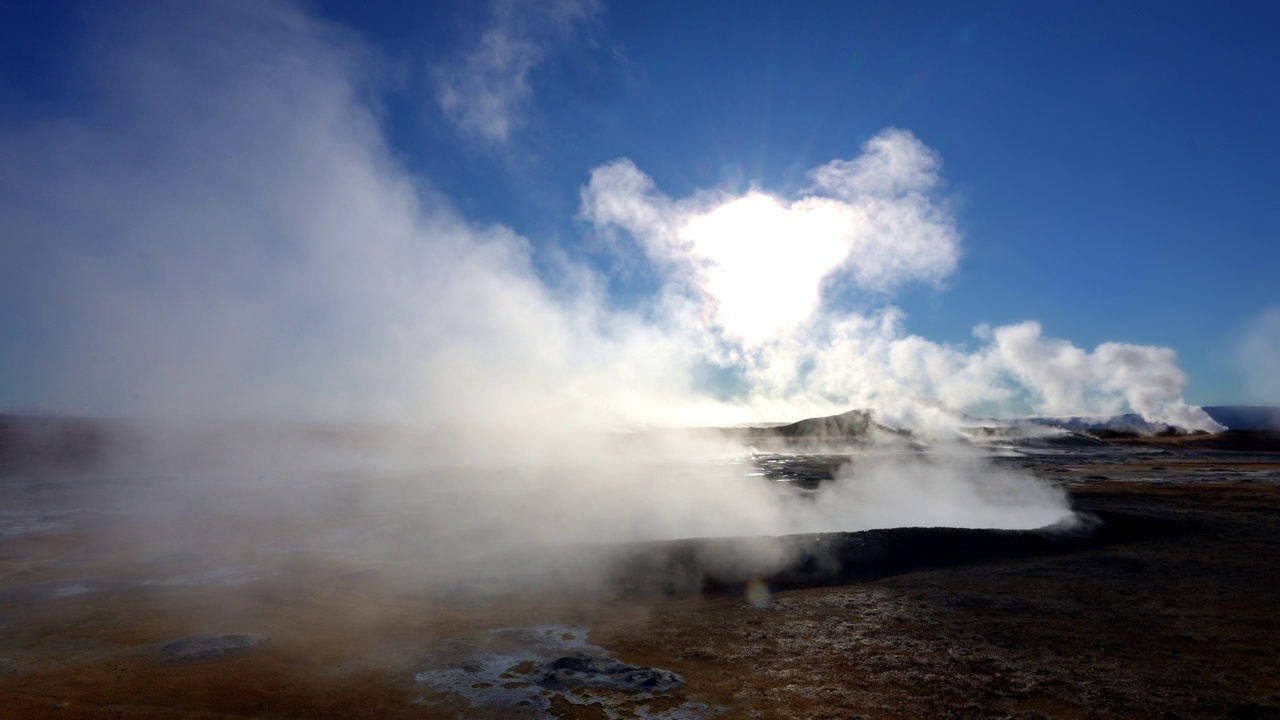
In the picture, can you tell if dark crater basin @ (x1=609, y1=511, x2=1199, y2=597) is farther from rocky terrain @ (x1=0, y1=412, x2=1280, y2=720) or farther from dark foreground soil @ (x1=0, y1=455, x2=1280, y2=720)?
dark foreground soil @ (x1=0, y1=455, x2=1280, y2=720)

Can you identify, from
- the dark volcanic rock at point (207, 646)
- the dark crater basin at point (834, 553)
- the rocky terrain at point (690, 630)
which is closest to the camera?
the rocky terrain at point (690, 630)

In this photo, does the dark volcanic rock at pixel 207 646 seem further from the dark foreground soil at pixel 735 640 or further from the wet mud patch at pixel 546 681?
the wet mud patch at pixel 546 681

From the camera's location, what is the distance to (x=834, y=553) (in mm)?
16438

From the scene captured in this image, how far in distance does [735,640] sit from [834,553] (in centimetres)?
655

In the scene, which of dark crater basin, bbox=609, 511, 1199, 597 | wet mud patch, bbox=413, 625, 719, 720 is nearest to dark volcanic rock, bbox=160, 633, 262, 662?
wet mud patch, bbox=413, 625, 719, 720

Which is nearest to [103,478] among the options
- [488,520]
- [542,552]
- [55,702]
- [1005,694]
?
[488,520]

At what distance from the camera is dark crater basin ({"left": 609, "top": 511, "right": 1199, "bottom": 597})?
49.8 ft

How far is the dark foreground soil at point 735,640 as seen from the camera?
26.3ft

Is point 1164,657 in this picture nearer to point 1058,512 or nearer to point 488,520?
point 1058,512

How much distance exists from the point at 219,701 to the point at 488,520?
1597 cm

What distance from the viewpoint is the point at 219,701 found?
8148mm

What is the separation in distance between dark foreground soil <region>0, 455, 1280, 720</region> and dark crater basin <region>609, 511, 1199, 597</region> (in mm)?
775

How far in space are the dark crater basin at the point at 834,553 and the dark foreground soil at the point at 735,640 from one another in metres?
0.77

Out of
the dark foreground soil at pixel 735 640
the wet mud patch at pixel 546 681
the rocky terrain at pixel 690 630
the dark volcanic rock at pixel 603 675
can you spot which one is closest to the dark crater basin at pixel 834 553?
the rocky terrain at pixel 690 630
